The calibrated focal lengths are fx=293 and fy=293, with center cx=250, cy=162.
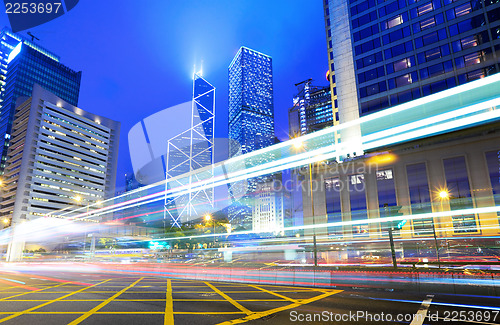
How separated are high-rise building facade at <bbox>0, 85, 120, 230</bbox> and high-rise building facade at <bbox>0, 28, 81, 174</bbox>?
1477 centimetres

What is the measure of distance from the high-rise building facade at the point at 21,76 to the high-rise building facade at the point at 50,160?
14.8 meters

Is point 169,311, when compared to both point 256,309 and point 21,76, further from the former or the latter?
point 21,76

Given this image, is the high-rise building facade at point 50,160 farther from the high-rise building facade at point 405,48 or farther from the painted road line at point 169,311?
the painted road line at point 169,311

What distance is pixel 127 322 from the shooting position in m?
7.45

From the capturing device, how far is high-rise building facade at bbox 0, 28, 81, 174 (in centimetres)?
15850

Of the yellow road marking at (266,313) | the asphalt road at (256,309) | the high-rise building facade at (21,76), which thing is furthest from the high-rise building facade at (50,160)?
the yellow road marking at (266,313)

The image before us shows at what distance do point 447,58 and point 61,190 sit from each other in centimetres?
16621

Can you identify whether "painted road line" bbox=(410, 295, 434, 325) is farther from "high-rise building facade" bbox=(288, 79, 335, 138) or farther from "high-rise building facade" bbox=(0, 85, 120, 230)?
"high-rise building facade" bbox=(288, 79, 335, 138)

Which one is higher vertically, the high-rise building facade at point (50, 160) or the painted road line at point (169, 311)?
the high-rise building facade at point (50, 160)

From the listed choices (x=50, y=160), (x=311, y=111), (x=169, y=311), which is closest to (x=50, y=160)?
(x=50, y=160)

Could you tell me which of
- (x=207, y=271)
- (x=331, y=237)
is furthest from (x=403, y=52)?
(x=207, y=271)

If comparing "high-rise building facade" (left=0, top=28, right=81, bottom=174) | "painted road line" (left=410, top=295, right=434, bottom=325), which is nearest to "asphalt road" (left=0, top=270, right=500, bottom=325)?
"painted road line" (left=410, top=295, right=434, bottom=325)

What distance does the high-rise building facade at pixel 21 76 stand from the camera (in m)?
158

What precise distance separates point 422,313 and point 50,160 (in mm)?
171414
